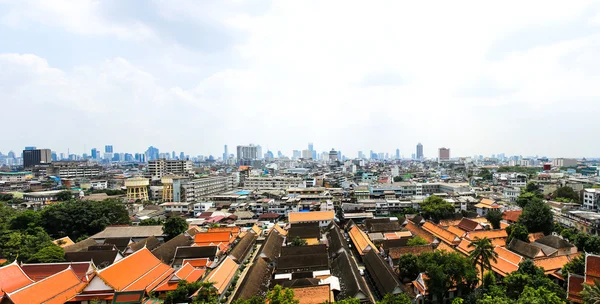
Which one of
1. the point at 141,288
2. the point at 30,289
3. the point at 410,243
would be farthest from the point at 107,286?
the point at 410,243

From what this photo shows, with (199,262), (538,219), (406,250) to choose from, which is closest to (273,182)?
(199,262)

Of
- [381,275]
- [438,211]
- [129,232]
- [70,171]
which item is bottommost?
[381,275]

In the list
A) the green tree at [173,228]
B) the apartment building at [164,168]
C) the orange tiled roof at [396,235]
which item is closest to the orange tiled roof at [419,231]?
the orange tiled roof at [396,235]

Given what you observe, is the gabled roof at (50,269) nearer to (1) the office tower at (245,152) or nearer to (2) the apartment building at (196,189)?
(2) the apartment building at (196,189)

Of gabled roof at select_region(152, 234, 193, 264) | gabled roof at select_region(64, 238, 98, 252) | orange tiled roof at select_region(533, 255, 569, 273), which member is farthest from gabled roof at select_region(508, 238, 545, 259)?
gabled roof at select_region(64, 238, 98, 252)

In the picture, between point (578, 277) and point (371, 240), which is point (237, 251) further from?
point (578, 277)

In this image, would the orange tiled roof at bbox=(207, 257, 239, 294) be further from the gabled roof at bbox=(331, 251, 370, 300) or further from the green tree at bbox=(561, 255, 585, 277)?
the green tree at bbox=(561, 255, 585, 277)

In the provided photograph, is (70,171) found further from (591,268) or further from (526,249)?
(591,268)
